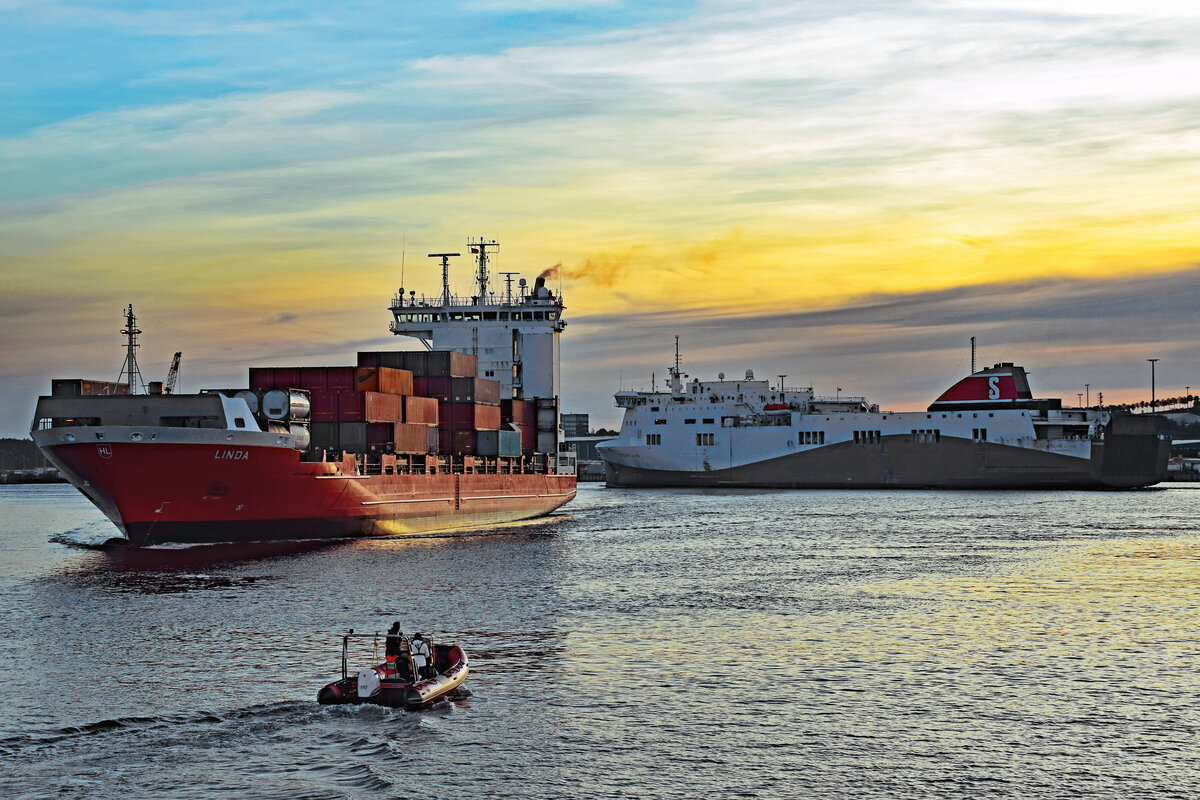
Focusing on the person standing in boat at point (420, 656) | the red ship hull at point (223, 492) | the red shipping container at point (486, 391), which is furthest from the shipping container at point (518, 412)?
the person standing in boat at point (420, 656)

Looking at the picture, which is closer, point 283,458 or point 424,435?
point 283,458

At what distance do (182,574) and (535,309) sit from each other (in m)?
38.5

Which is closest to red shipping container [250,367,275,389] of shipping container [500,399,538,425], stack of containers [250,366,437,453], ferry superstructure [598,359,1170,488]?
stack of containers [250,366,437,453]

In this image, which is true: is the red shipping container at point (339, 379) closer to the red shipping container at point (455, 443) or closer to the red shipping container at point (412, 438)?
the red shipping container at point (412, 438)

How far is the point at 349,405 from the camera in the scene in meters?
42.6

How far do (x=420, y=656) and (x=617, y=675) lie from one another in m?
3.41

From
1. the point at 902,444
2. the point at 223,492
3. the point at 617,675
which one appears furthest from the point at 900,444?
the point at 617,675

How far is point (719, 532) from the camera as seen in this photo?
49969mm

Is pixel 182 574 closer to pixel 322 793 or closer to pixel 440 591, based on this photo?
pixel 440 591

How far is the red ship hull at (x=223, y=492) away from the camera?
34.9 m

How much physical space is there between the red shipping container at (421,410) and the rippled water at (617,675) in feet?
27.9

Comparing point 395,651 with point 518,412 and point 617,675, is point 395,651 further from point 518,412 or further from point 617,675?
point 518,412

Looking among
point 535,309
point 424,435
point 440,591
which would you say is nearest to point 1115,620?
point 440,591

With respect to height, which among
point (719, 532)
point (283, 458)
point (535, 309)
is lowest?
point (719, 532)
